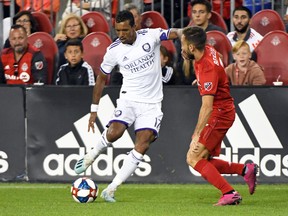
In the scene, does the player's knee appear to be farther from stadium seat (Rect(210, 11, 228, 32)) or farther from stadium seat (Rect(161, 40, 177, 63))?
stadium seat (Rect(210, 11, 228, 32))

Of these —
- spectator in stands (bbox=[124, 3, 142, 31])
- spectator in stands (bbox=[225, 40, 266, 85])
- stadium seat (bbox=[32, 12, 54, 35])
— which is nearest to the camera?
spectator in stands (bbox=[225, 40, 266, 85])

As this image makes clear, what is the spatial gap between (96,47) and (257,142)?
2873mm

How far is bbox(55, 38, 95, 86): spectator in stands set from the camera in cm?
1389

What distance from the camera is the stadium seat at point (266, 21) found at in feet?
48.9

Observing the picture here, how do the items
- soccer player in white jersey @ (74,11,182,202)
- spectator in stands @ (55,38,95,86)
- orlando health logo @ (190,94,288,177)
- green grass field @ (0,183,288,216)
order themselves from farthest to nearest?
spectator in stands @ (55,38,95,86)
orlando health logo @ (190,94,288,177)
soccer player in white jersey @ (74,11,182,202)
green grass field @ (0,183,288,216)

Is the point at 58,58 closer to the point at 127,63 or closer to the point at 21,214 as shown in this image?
the point at 127,63

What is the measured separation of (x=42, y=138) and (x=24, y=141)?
250 mm

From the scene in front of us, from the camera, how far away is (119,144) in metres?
13.4

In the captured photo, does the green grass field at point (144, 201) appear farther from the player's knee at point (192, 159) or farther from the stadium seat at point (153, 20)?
the stadium seat at point (153, 20)

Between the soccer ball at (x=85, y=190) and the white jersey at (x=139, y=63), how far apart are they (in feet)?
4.17

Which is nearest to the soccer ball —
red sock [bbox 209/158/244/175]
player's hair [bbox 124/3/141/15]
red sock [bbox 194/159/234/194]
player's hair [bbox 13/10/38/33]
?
red sock [bbox 194/159/234/194]

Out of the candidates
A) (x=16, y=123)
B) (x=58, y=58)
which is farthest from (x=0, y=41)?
(x=16, y=123)

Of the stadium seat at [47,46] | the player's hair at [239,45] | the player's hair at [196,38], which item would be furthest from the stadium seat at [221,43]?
the player's hair at [196,38]

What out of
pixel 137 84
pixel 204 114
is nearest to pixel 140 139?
pixel 137 84
